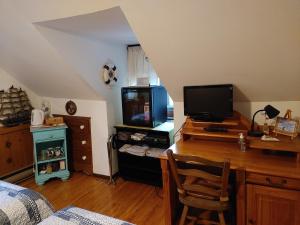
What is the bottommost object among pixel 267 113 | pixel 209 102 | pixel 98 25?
pixel 267 113

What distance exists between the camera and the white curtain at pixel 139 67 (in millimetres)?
3273

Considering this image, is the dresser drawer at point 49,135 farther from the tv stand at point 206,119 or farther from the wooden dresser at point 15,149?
the tv stand at point 206,119

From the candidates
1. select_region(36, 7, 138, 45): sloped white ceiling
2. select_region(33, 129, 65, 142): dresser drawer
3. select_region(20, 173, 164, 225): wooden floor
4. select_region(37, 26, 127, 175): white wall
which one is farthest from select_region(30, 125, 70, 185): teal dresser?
select_region(36, 7, 138, 45): sloped white ceiling

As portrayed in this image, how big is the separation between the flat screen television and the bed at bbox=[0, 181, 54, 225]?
145 cm

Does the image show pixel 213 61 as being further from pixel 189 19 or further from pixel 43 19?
pixel 43 19

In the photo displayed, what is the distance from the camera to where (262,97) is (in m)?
2.21

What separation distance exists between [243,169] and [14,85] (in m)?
3.24

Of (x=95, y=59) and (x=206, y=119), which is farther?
(x=95, y=59)

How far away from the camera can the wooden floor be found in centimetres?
246

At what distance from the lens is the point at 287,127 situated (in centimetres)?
202

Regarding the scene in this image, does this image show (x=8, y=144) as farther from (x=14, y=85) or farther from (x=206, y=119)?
(x=206, y=119)

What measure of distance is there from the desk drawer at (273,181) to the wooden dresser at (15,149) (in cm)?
294

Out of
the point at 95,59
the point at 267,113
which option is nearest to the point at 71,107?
the point at 95,59

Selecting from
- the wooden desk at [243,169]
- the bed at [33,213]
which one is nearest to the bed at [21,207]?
the bed at [33,213]
